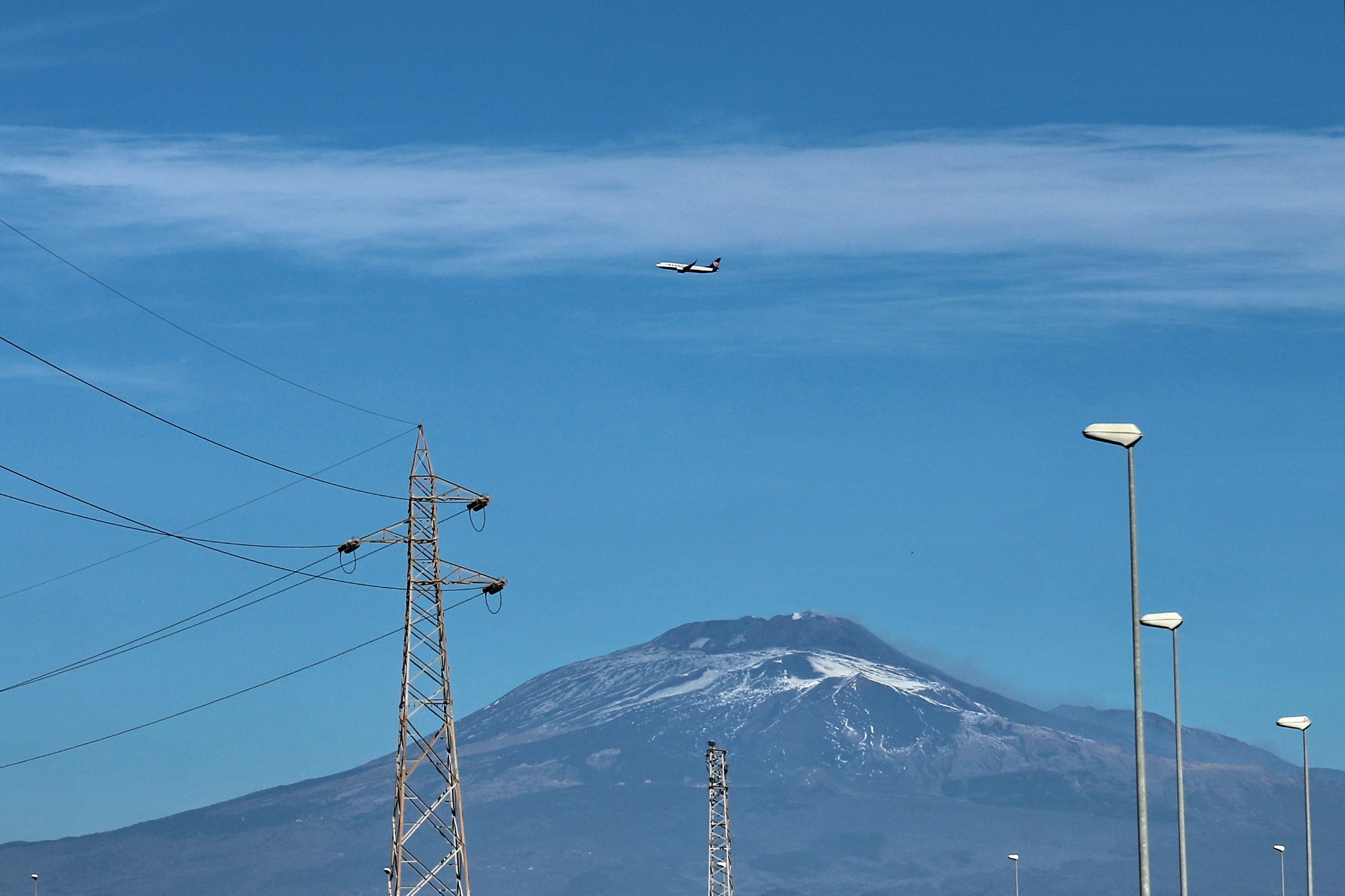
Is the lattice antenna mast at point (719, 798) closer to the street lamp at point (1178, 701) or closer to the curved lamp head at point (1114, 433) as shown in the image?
the street lamp at point (1178, 701)

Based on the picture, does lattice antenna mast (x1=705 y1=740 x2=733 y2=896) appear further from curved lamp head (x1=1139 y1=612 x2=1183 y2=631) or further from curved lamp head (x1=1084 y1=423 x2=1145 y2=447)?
curved lamp head (x1=1084 y1=423 x2=1145 y2=447)

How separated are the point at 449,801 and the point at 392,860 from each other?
3.94 metres

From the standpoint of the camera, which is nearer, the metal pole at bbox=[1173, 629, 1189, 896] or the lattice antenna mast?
the metal pole at bbox=[1173, 629, 1189, 896]

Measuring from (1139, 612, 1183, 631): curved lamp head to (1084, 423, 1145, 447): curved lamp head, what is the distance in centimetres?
1380

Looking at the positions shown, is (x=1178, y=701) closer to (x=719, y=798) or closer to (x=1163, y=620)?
(x=1163, y=620)

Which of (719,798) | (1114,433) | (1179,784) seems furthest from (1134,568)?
(719,798)

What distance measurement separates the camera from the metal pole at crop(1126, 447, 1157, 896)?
40156 millimetres

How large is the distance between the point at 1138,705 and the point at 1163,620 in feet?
52.8

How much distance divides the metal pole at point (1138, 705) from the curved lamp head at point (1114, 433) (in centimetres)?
47

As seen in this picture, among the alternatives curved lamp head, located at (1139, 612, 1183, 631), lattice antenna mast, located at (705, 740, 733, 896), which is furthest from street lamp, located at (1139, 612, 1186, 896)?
lattice antenna mast, located at (705, 740, 733, 896)

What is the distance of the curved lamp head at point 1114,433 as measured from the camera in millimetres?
43750

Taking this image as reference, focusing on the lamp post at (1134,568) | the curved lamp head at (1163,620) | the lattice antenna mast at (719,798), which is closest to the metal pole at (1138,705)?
the lamp post at (1134,568)

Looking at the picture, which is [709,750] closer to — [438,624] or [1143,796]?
[438,624]

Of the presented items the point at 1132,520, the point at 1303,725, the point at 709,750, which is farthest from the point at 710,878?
the point at 1132,520
